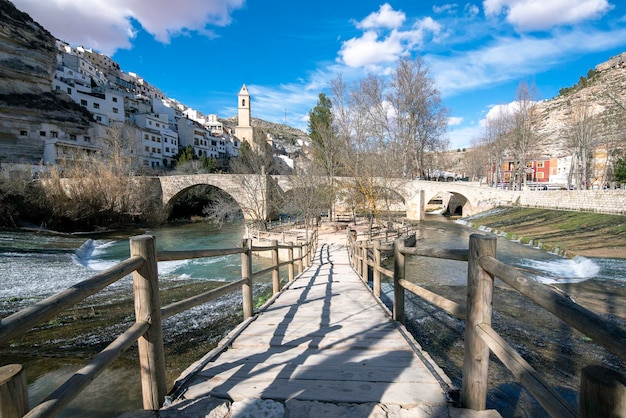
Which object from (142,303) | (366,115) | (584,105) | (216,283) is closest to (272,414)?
(142,303)

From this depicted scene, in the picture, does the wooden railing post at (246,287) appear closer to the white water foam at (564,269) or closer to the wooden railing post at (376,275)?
the wooden railing post at (376,275)

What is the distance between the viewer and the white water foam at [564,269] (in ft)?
40.0

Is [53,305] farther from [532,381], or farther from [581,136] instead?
[581,136]

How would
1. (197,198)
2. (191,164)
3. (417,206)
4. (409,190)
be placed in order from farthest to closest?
(191,164) → (197,198) → (417,206) → (409,190)

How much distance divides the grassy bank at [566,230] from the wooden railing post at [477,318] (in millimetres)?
18260

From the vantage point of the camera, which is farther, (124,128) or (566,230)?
(124,128)

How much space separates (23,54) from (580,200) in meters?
60.6

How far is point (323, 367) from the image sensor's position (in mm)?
2771

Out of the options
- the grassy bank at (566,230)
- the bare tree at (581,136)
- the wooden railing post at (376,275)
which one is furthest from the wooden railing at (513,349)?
the bare tree at (581,136)

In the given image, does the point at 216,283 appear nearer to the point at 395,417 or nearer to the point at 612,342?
the point at 395,417

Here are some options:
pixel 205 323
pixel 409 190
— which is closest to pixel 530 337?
pixel 205 323

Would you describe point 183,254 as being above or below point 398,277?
above

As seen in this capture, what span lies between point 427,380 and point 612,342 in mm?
1676

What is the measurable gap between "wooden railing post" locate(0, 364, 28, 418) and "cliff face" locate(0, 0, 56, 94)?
51.0 meters
